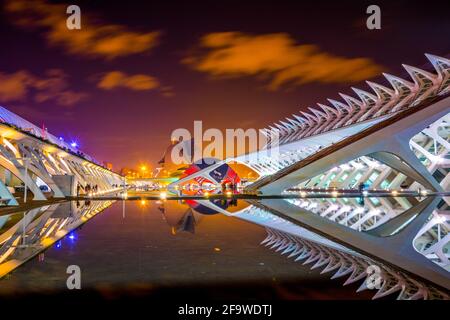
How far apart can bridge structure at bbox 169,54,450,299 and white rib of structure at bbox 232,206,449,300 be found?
14mm

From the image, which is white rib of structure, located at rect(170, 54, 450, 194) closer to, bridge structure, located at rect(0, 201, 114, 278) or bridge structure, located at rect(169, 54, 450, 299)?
bridge structure, located at rect(169, 54, 450, 299)

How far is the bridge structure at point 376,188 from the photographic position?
6.50 metres

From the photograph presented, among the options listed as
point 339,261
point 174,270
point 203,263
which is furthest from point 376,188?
point 174,270

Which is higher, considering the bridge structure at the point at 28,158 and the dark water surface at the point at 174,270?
the bridge structure at the point at 28,158

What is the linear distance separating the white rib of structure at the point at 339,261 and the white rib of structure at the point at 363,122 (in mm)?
26589

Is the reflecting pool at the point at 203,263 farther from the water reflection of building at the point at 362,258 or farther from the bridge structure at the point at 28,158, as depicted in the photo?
the bridge structure at the point at 28,158

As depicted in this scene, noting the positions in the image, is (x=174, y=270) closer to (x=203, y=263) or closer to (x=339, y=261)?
(x=203, y=263)

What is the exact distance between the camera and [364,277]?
5402 mm

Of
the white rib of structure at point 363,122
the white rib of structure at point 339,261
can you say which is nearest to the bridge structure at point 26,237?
the white rib of structure at point 339,261

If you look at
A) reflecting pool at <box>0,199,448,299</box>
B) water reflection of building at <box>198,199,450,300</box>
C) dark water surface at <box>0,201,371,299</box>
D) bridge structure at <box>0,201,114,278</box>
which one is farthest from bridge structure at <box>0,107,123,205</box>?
water reflection of building at <box>198,199,450,300</box>

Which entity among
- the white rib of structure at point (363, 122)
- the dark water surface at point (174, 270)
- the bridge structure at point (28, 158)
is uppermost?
the white rib of structure at point (363, 122)

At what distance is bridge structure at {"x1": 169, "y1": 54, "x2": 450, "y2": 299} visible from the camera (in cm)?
650

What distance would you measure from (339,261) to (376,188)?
35.7 m
